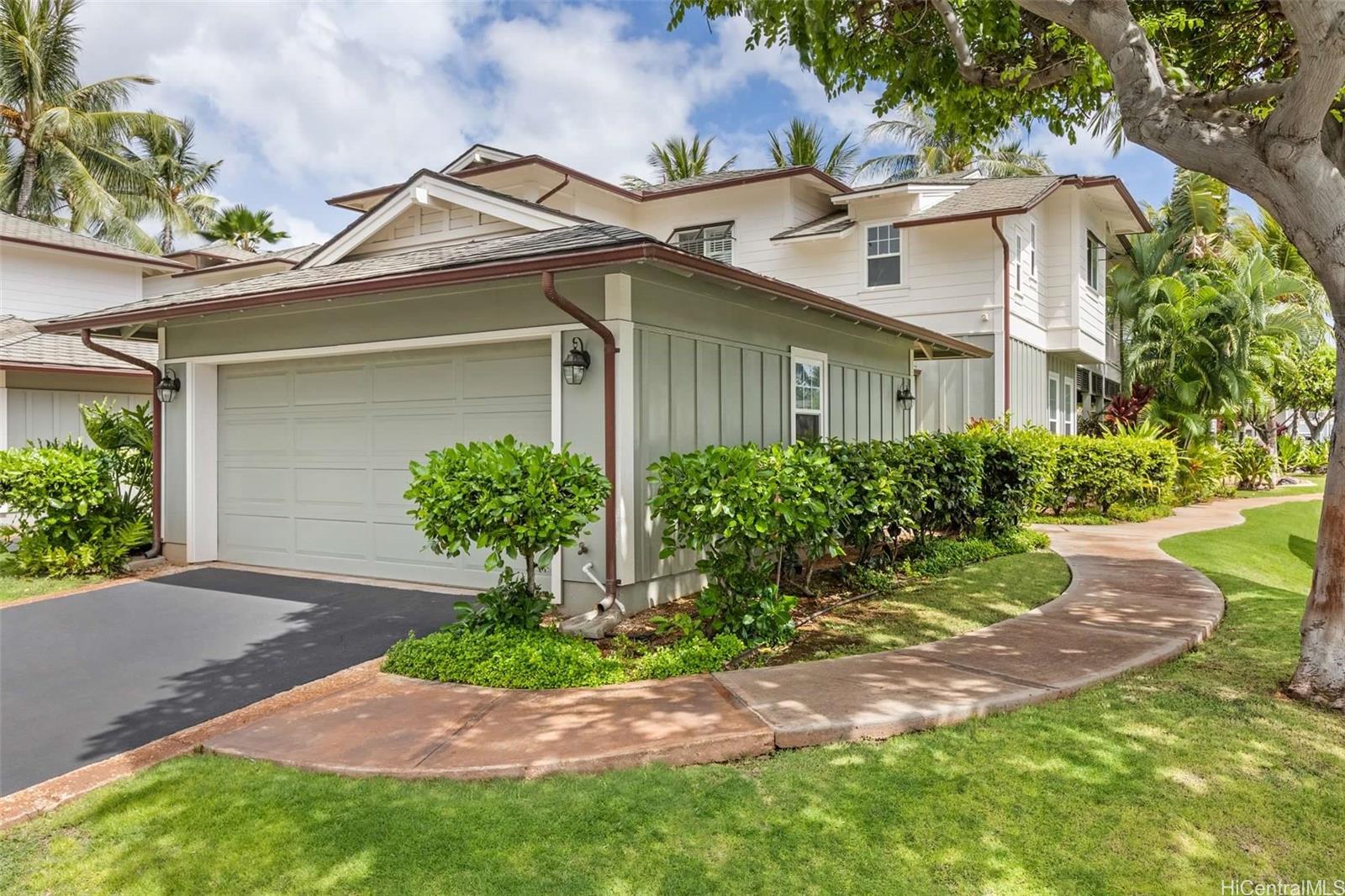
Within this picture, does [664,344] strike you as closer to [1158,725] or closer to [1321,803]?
[1158,725]

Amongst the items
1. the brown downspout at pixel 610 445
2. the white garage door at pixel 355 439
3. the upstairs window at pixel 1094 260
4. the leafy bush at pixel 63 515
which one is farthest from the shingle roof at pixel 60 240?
the upstairs window at pixel 1094 260

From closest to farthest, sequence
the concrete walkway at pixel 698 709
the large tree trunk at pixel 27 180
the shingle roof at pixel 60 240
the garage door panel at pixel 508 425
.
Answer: the concrete walkway at pixel 698 709, the garage door panel at pixel 508 425, the shingle roof at pixel 60 240, the large tree trunk at pixel 27 180

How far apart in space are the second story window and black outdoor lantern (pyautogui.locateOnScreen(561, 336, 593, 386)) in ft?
37.4

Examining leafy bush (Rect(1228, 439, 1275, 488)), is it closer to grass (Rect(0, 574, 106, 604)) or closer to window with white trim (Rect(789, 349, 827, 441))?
window with white trim (Rect(789, 349, 827, 441))

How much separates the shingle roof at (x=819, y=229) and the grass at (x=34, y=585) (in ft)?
42.3

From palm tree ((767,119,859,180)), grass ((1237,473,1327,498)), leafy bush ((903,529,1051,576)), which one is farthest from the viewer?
palm tree ((767,119,859,180))

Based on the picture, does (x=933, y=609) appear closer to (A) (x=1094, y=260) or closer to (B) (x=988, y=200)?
(B) (x=988, y=200)

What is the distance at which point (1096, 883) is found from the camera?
2855 millimetres

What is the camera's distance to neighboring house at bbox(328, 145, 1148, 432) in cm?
1488

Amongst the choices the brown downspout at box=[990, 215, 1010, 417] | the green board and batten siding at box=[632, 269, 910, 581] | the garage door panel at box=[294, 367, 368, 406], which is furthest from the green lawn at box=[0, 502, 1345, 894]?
the brown downspout at box=[990, 215, 1010, 417]

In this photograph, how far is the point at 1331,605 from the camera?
4680 millimetres

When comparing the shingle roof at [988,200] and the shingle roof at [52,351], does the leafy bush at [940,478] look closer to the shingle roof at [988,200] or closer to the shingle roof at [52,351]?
the shingle roof at [988,200]

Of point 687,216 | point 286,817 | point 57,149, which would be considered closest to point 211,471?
point 286,817

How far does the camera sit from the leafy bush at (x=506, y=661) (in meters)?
5.12
